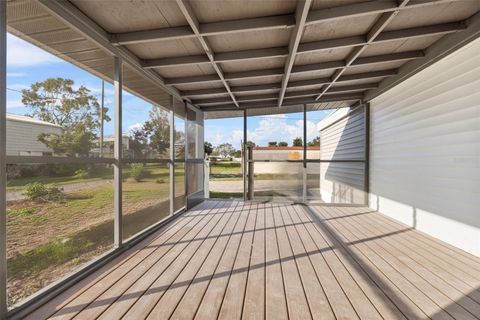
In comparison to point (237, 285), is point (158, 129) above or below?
above

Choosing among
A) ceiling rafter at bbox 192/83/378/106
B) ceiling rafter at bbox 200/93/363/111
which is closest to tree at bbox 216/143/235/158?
ceiling rafter at bbox 200/93/363/111

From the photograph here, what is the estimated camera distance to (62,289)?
5.92 feet

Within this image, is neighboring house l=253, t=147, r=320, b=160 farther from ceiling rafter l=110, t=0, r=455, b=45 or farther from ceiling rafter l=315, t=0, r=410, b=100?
ceiling rafter l=110, t=0, r=455, b=45

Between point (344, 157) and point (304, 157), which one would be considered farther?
point (344, 157)

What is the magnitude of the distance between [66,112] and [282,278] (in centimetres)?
A: 308

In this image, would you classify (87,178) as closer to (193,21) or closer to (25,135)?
(25,135)

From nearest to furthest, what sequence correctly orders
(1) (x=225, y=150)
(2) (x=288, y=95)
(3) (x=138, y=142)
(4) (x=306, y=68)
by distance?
(4) (x=306, y=68) → (3) (x=138, y=142) → (2) (x=288, y=95) → (1) (x=225, y=150)

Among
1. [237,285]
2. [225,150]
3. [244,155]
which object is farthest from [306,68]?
[225,150]

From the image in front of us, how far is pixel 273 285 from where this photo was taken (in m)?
1.87

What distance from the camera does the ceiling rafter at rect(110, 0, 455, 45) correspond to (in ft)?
6.33

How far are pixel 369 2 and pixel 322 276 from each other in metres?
2.42

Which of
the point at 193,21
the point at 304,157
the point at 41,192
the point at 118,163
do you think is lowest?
the point at 41,192

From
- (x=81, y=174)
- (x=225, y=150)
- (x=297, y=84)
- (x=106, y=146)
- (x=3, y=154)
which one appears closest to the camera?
(x=3, y=154)

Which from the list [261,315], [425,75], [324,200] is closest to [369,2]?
[425,75]
